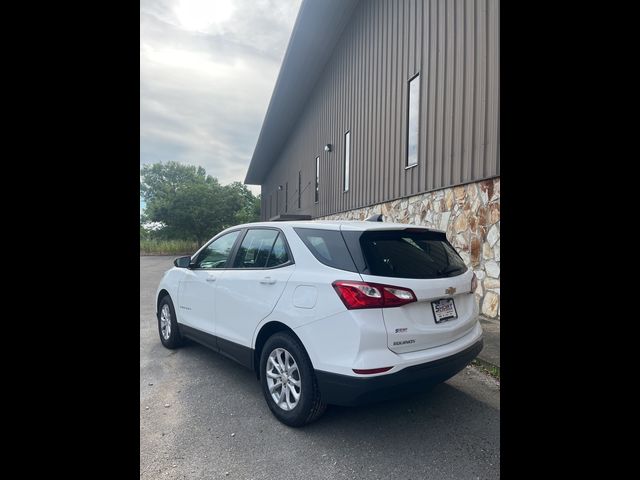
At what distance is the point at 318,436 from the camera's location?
8.45 feet

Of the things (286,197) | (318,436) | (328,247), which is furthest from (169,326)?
(286,197)

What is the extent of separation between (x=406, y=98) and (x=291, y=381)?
7.36m

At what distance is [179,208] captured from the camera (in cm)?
3466

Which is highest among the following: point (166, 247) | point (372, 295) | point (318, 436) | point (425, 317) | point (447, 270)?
point (447, 270)

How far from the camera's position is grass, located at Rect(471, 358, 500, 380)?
370 cm

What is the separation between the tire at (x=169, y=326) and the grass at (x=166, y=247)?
27628mm

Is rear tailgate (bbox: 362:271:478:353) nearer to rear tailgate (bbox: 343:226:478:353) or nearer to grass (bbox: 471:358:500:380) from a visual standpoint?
rear tailgate (bbox: 343:226:478:353)

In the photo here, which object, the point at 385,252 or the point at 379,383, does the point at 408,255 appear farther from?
the point at 379,383

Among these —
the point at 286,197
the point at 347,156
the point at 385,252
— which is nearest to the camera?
the point at 385,252

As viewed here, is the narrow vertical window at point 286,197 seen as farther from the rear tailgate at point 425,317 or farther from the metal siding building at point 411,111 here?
the rear tailgate at point 425,317

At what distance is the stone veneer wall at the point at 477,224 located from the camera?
5508mm

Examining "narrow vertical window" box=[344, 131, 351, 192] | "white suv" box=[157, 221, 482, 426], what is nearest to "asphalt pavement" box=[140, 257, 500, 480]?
"white suv" box=[157, 221, 482, 426]
